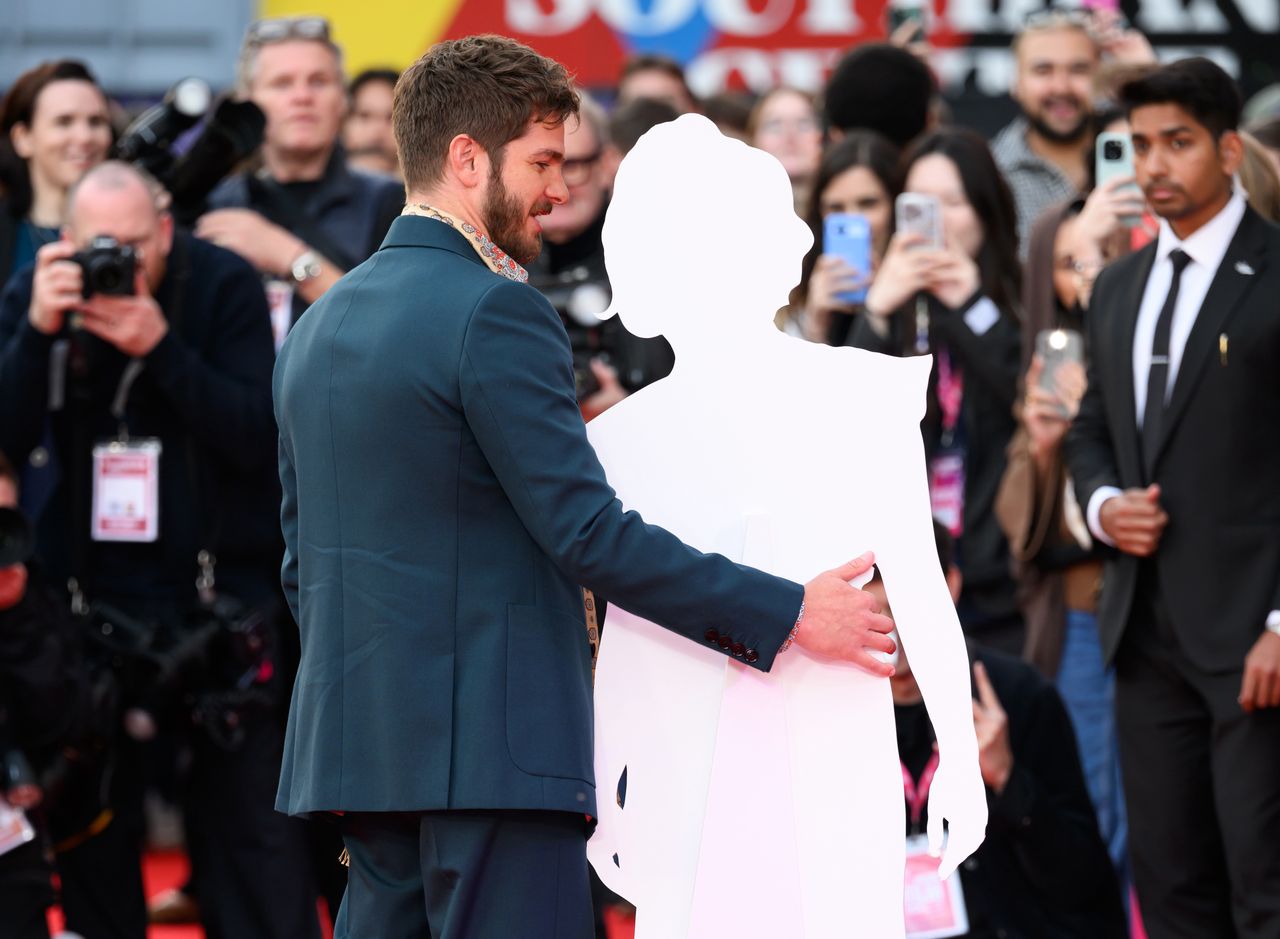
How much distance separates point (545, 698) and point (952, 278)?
7.76 ft

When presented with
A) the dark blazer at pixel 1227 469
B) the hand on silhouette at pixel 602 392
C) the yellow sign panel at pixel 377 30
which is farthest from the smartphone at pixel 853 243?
the yellow sign panel at pixel 377 30

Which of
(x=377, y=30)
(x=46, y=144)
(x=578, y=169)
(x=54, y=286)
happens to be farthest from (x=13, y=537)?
(x=377, y=30)

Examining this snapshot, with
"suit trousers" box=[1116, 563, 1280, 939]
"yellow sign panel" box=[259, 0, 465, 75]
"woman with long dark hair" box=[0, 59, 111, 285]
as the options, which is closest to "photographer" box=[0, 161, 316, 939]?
"woman with long dark hair" box=[0, 59, 111, 285]

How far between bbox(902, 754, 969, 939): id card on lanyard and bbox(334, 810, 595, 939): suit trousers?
124 centimetres

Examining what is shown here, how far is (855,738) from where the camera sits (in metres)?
2.85

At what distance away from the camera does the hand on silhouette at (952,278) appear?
4.72 meters

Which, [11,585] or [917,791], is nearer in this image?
[917,791]

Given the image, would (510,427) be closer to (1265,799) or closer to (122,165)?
(1265,799)

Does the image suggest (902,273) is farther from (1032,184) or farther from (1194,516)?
(1032,184)

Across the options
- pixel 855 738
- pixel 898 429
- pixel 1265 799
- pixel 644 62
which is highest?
pixel 644 62

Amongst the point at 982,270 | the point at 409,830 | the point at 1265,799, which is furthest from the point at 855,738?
the point at 982,270

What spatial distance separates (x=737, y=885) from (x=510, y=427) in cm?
75

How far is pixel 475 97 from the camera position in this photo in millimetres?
2707

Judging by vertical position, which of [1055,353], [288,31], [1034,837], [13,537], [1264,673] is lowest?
[1034,837]
